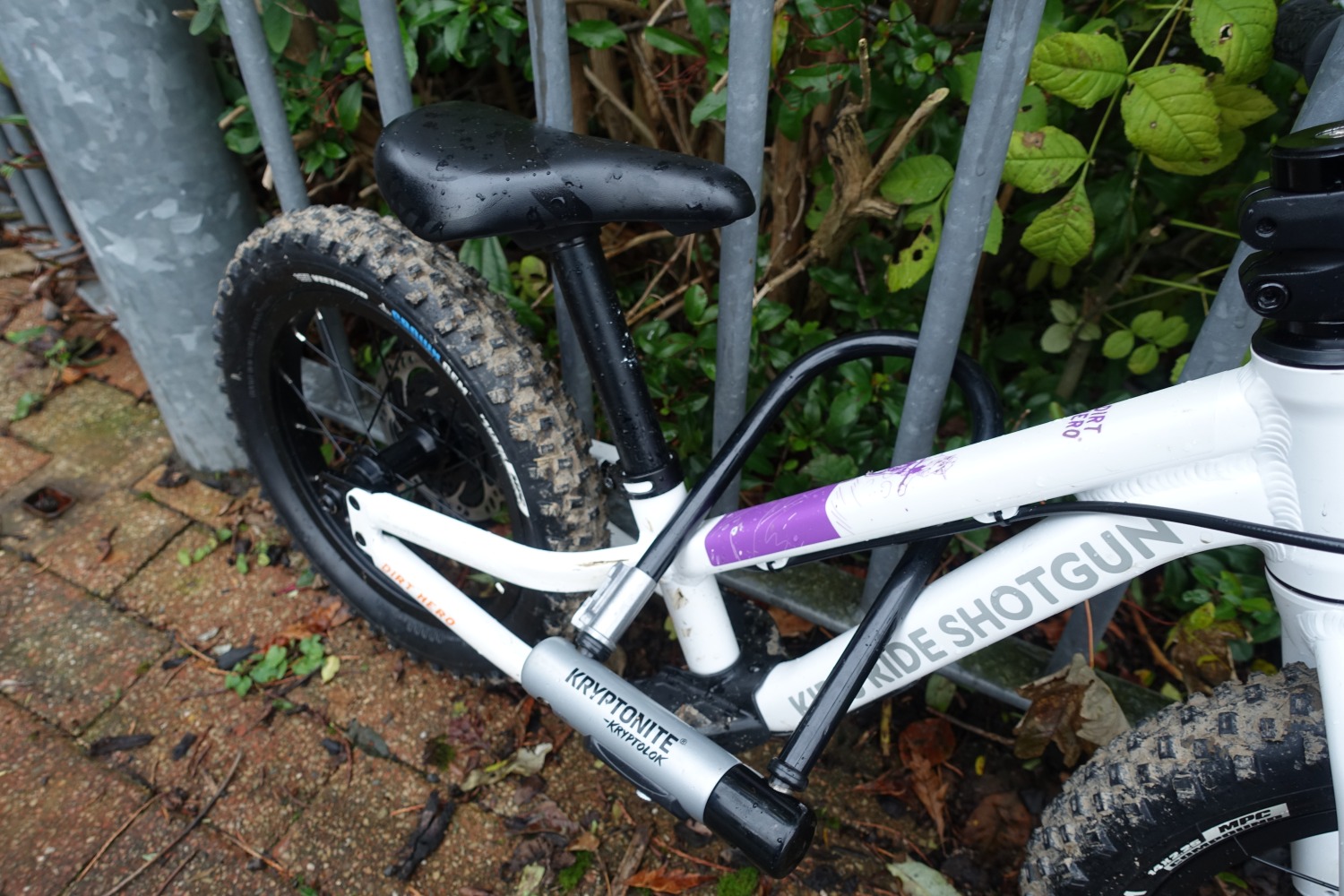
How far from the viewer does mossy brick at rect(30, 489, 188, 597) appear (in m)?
2.03

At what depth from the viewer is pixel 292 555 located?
6.83ft

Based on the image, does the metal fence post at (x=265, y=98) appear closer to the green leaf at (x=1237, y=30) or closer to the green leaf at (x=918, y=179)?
the green leaf at (x=918, y=179)

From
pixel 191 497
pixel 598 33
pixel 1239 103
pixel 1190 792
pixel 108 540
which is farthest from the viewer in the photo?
pixel 191 497

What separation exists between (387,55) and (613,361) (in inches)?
26.5

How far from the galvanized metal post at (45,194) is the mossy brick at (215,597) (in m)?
1.29

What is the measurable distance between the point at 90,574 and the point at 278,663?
59 centimetres

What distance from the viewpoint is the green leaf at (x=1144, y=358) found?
5.10ft

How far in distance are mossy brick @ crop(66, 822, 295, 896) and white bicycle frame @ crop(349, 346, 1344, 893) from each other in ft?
1.99

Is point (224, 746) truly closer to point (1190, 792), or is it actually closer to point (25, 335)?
point (1190, 792)

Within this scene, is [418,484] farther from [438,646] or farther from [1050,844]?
[1050,844]

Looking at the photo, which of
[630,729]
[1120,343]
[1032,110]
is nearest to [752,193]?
[1032,110]

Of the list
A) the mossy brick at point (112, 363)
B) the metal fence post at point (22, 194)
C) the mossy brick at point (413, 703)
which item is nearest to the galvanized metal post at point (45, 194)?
the metal fence post at point (22, 194)

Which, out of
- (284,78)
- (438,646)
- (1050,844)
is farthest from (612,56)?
(1050,844)

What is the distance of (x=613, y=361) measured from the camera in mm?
1207
